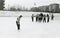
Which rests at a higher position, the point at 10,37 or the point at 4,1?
the point at 4,1

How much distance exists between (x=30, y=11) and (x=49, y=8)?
6353mm

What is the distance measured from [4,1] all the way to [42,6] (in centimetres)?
1153

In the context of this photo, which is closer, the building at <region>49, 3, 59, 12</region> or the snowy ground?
the snowy ground

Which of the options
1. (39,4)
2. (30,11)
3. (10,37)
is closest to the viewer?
(10,37)

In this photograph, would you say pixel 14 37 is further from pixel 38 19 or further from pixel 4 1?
pixel 4 1

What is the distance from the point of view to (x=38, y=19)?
16.8m

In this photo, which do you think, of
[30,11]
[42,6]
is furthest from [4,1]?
[42,6]

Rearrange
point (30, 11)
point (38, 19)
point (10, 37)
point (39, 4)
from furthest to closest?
point (39, 4) < point (30, 11) < point (38, 19) < point (10, 37)

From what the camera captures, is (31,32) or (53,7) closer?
(31,32)

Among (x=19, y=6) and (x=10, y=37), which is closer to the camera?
(x=10, y=37)

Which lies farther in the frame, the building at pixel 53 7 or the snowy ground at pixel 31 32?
the building at pixel 53 7

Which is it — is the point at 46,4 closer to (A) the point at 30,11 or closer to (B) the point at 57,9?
(B) the point at 57,9

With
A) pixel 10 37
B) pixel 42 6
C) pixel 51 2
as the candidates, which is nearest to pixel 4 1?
pixel 42 6

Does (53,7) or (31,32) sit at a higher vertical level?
(53,7)
